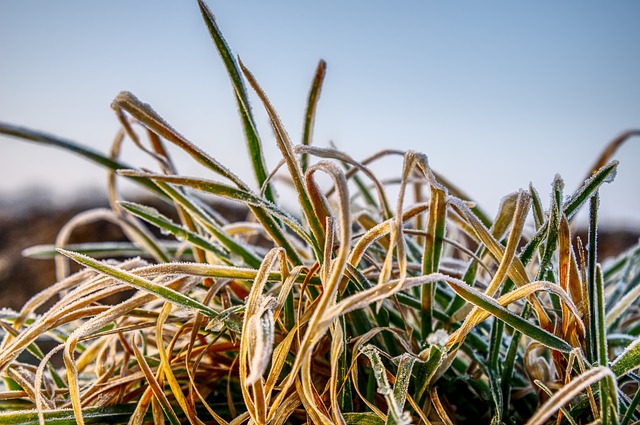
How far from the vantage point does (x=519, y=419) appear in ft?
1.06

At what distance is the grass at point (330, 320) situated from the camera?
25 centimetres

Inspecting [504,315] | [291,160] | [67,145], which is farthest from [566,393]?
[67,145]

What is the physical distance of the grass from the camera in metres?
0.25

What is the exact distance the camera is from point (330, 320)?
215 millimetres

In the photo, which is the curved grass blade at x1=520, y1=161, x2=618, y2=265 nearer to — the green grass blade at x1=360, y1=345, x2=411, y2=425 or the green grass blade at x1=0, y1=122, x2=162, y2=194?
the green grass blade at x1=360, y1=345, x2=411, y2=425

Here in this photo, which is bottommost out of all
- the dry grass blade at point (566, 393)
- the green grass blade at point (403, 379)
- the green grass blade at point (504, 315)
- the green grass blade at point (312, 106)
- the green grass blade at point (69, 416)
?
the green grass blade at point (69, 416)

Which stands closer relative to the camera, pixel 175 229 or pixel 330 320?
pixel 330 320

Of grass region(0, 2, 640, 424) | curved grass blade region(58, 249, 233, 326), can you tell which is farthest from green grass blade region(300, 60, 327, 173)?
curved grass blade region(58, 249, 233, 326)

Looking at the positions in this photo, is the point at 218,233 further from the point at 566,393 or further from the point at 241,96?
the point at 566,393

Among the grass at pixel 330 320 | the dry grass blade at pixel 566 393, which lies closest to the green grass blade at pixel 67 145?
the grass at pixel 330 320

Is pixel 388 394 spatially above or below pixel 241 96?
below

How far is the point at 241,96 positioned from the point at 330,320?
15 centimetres

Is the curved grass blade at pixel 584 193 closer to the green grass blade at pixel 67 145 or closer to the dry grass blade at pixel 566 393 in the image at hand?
the dry grass blade at pixel 566 393

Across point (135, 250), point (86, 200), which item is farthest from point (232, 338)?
point (86, 200)
